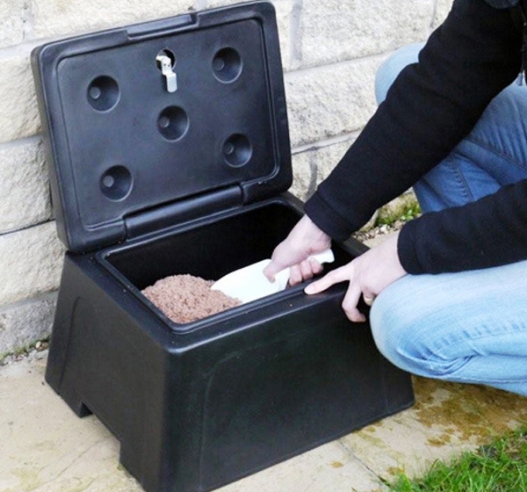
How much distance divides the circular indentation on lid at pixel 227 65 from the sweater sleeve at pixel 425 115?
0.30 meters

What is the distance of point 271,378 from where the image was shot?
1977 millimetres

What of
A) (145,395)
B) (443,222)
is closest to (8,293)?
(145,395)

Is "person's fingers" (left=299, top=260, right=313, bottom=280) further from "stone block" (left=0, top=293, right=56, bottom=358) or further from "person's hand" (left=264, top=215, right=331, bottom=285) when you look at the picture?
"stone block" (left=0, top=293, right=56, bottom=358)

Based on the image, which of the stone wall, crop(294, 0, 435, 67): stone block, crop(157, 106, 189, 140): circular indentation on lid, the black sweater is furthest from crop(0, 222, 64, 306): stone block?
crop(294, 0, 435, 67): stone block

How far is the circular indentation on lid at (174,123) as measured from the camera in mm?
2186

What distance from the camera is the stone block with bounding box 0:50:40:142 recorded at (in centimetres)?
206

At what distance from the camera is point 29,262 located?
2262 mm

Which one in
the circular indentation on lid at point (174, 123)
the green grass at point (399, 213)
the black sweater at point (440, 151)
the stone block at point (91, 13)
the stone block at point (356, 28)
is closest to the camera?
the black sweater at point (440, 151)

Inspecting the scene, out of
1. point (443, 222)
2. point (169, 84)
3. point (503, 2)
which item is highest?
point (503, 2)

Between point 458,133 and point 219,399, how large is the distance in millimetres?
622

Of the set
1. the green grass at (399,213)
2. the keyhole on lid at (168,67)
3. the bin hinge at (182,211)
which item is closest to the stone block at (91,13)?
the keyhole on lid at (168,67)

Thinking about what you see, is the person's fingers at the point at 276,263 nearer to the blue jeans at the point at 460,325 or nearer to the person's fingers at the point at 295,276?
the person's fingers at the point at 295,276

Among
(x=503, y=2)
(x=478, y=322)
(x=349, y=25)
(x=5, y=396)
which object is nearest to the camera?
(x=503, y=2)

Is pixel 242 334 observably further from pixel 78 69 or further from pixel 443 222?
pixel 78 69
